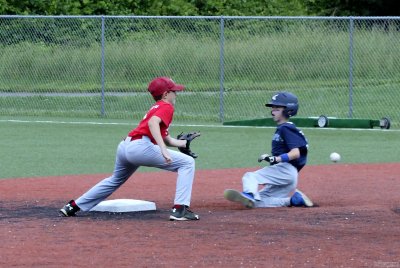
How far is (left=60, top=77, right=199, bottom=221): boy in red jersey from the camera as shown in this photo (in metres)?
10.5

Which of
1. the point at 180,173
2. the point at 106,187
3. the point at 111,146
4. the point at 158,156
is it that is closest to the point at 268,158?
the point at 180,173

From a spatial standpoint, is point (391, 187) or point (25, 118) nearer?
point (391, 187)

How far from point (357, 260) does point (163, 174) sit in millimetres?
6379

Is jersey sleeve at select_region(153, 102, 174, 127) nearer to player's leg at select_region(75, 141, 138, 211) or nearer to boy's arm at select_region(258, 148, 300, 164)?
player's leg at select_region(75, 141, 138, 211)

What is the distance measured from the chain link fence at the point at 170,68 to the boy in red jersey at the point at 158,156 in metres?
12.4

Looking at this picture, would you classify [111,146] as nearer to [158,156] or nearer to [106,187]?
[106,187]

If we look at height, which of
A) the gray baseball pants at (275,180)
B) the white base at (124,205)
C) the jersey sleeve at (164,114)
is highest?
the jersey sleeve at (164,114)

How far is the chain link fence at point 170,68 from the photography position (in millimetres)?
23906

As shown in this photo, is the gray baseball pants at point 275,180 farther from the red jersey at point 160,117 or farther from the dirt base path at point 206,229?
the red jersey at point 160,117

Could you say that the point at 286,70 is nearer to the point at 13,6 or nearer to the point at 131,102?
the point at 131,102

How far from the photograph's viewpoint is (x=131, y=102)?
78.0ft

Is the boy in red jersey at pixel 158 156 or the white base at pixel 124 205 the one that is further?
the white base at pixel 124 205

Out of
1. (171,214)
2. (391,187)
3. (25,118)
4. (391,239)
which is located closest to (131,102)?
(25,118)

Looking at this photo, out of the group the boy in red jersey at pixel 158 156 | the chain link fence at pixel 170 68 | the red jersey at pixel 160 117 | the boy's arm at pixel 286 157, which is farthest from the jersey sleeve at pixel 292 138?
the chain link fence at pixel 170 68
